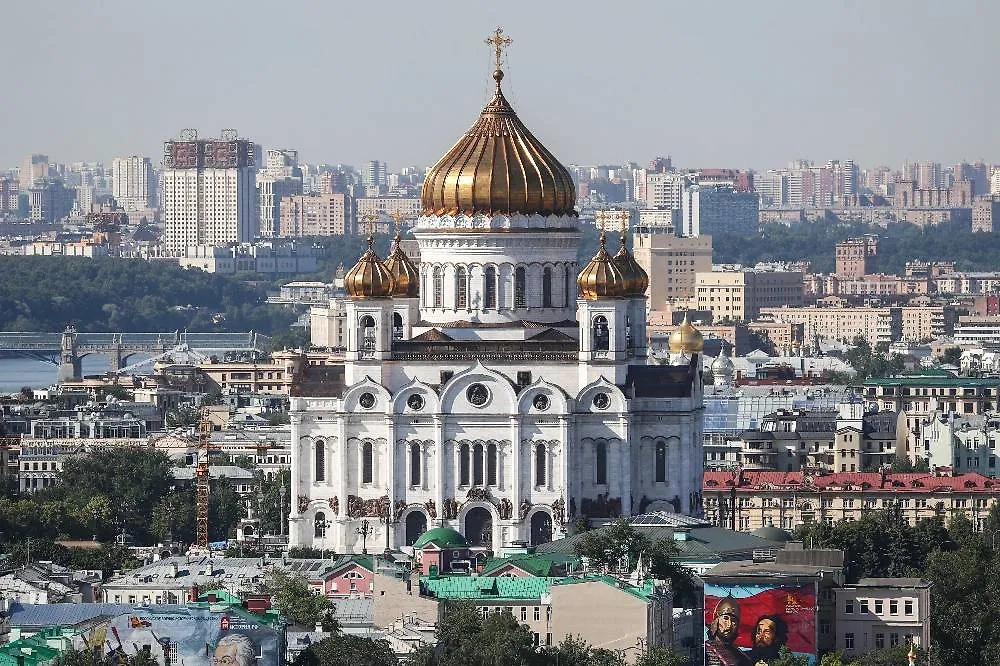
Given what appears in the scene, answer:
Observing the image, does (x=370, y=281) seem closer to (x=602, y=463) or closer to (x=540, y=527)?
(x=602, y=463)

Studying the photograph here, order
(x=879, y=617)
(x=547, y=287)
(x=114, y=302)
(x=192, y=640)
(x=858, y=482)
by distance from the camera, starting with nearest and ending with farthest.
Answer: (x=192, y=640)
(x=879, y=617)
(x=547, y=287)
(x=858, y=482)
(x=114, y=302)

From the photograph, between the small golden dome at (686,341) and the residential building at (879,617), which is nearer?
the residential building at (879,617)

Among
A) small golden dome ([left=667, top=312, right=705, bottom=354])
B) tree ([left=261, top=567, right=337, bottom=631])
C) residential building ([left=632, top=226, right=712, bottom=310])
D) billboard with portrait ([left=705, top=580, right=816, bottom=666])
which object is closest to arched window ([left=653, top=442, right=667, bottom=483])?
tree ([left=261, top=567, right=337, bottom=631])

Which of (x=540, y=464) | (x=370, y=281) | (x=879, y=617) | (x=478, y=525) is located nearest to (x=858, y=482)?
(x=540, y=464)

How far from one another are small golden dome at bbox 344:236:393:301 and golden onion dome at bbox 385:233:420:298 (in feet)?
0.35

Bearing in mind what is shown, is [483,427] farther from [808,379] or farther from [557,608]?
[808,379]

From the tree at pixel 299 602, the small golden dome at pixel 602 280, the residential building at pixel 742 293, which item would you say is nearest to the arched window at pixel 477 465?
the small golden dome at pixel 602 280

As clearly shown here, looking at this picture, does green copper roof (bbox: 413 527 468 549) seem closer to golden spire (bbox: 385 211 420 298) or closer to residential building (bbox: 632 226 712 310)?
golden spire (bbox: 385 211 420 298)

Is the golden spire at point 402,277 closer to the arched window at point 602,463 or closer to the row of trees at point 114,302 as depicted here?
the arched window at point 602,463

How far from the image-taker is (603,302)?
63.3 meters

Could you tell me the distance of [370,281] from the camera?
6425 cm

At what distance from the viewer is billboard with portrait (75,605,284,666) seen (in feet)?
159

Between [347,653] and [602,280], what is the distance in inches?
621

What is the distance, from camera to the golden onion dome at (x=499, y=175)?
64938 mm
